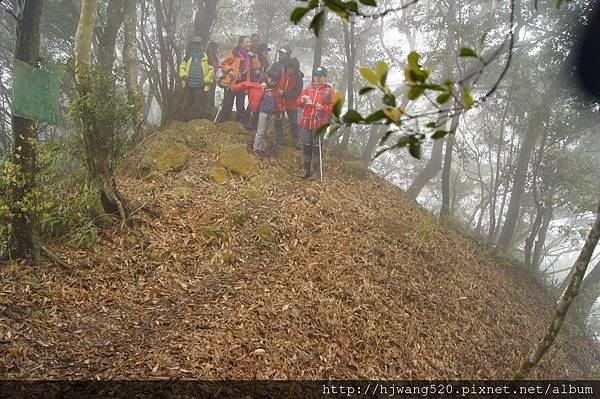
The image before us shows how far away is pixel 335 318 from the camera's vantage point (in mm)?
5121

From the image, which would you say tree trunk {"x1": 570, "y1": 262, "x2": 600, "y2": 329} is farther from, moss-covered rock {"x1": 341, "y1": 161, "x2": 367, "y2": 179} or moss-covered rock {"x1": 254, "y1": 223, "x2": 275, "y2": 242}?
moss-covered rock {"x1": 254, "y1": 223, "x2": 275, "y2": 242}

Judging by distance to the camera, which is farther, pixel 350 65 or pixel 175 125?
pixel 350 65

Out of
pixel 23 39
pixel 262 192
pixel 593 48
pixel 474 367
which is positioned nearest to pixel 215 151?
pixel 262 192

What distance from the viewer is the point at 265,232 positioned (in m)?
6.41

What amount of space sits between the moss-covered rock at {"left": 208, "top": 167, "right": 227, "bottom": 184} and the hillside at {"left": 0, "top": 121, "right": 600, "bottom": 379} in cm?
4

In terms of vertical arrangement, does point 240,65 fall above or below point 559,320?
above

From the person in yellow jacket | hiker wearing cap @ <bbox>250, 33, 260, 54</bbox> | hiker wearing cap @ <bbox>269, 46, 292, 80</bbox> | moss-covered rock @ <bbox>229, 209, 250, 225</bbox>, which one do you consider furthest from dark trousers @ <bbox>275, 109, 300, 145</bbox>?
moss-covered rock @ <bbox>229, 209, 250, 225</bbox>

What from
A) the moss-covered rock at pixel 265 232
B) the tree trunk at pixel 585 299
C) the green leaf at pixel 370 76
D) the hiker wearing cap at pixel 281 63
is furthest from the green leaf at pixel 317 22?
the tree trunk at pixel 585 299

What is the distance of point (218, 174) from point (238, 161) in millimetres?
608

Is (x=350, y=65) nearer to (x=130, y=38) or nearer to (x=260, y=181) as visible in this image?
(x=260, y=181)

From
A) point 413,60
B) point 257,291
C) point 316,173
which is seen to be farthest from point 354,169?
point 413,60

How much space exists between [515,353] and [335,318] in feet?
12.3

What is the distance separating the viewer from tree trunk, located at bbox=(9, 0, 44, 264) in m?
4.03

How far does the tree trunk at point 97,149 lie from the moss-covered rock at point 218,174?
7.08ft
